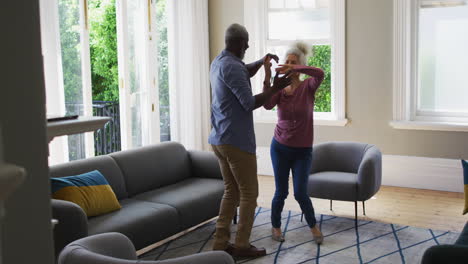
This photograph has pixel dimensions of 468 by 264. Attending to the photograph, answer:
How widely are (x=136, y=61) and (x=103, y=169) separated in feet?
6.98

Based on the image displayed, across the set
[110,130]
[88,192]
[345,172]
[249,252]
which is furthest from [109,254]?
[110,130]

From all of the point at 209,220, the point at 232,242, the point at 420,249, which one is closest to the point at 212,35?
the point at 209,220

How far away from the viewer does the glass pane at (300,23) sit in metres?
6.20

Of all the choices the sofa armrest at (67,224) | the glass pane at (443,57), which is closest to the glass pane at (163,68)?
the glass pane at (443,57)

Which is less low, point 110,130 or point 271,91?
point 271,91

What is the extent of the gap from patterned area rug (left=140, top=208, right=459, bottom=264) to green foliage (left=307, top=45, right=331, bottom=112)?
2137 millimetres

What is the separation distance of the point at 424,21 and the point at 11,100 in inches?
218

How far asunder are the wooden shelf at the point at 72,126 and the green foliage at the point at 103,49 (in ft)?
15.9

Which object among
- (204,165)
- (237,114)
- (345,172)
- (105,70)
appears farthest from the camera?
(105,70)

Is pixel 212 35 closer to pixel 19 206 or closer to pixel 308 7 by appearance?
pixel 308 7

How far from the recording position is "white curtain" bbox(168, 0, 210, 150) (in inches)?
249

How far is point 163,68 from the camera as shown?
20.4 ft

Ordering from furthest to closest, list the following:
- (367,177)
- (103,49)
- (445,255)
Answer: (103,49) < (367,177) < (445,255)

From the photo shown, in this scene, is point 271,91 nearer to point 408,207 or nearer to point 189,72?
point 408,207
